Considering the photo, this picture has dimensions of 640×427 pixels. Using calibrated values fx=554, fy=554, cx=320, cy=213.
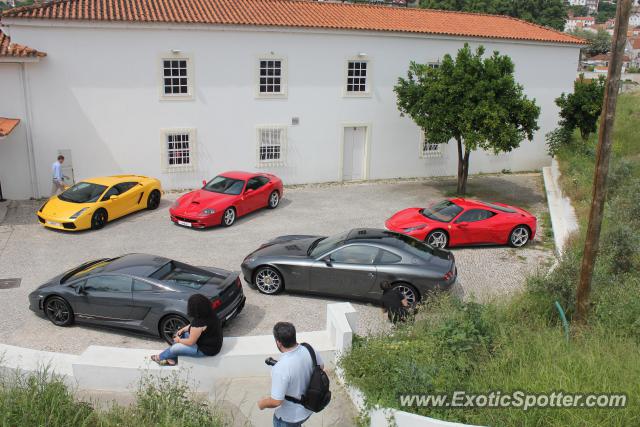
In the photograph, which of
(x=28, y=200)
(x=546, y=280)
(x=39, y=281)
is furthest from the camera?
(x=28, y=200)

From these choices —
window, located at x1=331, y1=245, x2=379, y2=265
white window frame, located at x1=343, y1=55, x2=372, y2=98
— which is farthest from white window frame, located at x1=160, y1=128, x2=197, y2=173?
window, located at x1=331, y1=245, x2=379, y2=265

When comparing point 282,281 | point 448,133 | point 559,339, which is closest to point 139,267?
point 282,281

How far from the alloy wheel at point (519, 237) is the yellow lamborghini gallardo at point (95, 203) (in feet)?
34.7

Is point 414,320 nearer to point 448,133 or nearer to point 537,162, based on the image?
point 448,133

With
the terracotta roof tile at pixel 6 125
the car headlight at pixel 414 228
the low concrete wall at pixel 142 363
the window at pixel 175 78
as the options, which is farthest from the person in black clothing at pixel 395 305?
the window at pixel 175 78

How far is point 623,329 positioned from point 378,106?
616 inches

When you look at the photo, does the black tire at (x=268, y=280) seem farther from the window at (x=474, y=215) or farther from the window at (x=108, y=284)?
the window at (x=474, y=215)

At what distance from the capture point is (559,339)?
23.9 ft

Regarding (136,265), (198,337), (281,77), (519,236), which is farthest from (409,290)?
(281,77)

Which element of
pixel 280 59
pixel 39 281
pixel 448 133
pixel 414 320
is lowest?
pixel 39 281

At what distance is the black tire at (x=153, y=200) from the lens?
1700 cm

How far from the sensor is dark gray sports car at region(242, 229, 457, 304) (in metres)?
10.2

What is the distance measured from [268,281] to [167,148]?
10111 millimetres

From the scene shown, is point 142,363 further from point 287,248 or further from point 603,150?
point 603,150
